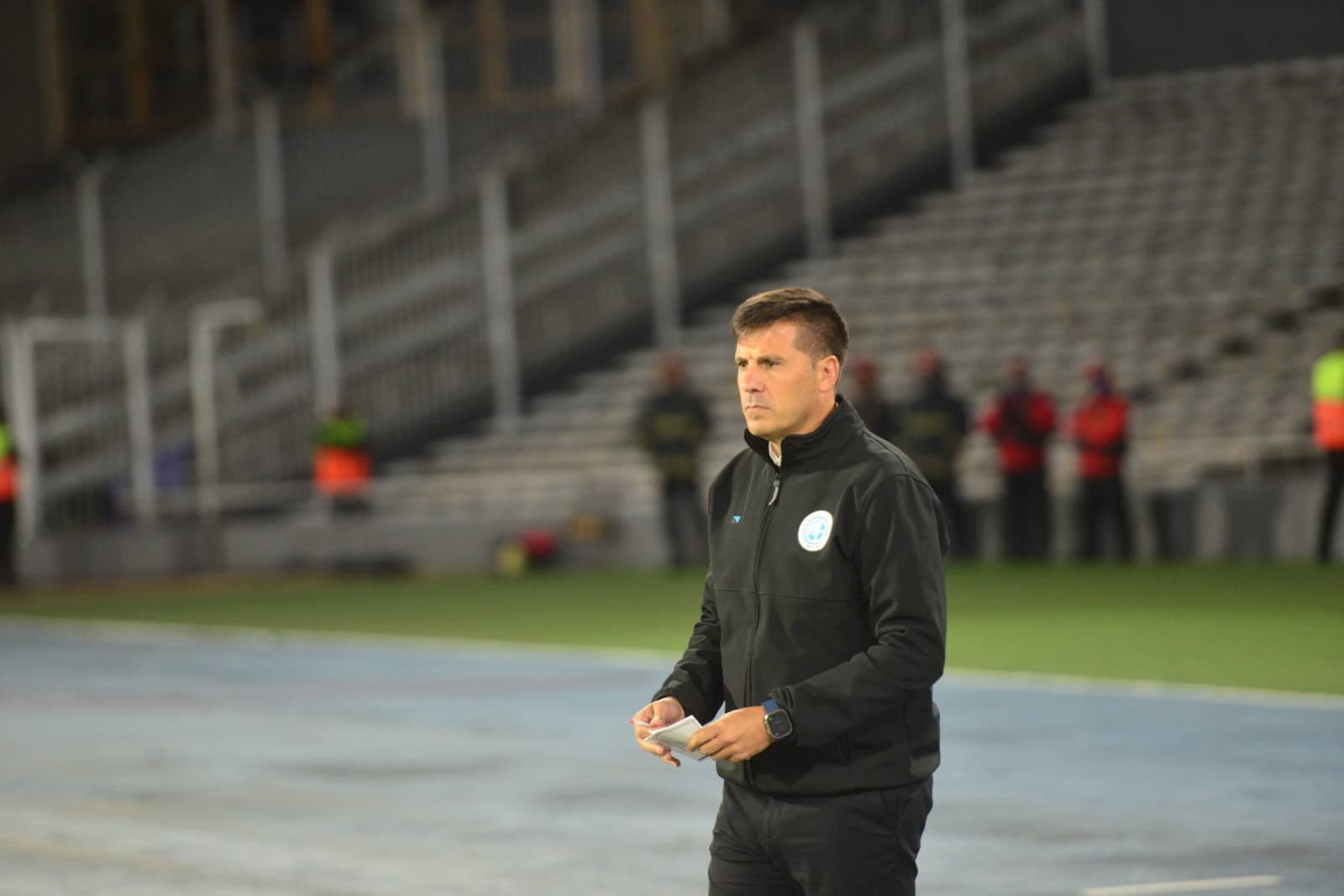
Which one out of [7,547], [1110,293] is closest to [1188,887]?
[7,547]

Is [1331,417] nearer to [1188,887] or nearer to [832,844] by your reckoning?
[1188,887]

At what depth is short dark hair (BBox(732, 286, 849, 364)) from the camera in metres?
4.76

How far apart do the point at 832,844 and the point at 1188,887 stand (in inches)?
127

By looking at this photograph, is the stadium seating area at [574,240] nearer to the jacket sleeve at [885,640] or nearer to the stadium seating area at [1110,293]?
the stadium seating area at [1110,293]

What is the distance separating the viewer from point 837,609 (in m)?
4.75

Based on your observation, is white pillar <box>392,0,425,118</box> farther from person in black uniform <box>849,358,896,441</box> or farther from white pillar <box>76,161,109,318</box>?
person in black uniform <box>849,358,896,441</box>

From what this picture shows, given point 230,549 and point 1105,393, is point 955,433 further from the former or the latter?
point 230,549

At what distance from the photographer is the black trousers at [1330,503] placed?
68.2ft

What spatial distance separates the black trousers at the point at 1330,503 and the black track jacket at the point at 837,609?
16683 millimetres

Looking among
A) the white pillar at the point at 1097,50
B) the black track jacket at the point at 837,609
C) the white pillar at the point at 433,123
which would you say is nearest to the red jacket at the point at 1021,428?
the white pillar at the point at 1097,50

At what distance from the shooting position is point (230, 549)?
2719 cm

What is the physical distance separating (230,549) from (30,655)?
30.3 feet

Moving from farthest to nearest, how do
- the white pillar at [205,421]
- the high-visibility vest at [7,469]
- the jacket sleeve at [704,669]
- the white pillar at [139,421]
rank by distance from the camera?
the white pillar at [205,421] < the white pillar at [139,421] < the high-visibility vest at [7,469] < the jacket sleeve at [704,669]

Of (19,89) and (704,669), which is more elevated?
(19,89)
